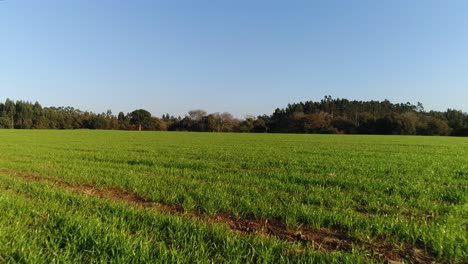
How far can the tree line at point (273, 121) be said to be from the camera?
122 m

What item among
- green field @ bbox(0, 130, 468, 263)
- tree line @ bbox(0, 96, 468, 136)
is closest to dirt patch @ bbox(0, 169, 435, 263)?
green field @ bbox(0, 130, 468, 263)

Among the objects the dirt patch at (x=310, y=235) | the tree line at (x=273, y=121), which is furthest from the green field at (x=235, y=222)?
the tree line at (x=273, y=121)

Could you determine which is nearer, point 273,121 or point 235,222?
point 235,222

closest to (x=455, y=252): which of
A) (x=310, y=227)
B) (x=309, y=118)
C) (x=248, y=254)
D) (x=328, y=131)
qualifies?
(x=310, y=227)

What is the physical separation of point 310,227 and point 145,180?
22.0 feet

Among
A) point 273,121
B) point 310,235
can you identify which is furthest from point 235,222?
point 273,121

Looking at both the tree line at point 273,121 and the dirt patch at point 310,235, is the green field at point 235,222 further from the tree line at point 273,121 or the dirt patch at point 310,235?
the tree line at point 273,121

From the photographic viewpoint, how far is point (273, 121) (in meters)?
149

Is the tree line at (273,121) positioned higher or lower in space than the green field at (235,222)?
higher

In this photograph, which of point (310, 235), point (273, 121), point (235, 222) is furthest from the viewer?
point (273, 121)

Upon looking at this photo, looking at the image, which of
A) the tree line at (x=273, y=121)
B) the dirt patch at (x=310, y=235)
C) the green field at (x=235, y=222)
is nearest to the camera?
the green field at (x=235, y=222)

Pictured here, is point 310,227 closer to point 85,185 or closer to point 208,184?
point 208,184

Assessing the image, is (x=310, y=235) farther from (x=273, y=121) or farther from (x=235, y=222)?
(x=273, y=121)

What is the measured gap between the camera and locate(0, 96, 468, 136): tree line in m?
122
